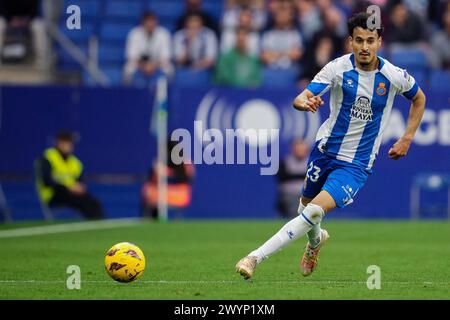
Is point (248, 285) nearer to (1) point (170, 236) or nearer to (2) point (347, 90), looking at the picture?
(2) point (347, 90)

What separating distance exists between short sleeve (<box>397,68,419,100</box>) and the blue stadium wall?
1103 centimetres

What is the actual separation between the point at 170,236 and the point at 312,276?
650cm

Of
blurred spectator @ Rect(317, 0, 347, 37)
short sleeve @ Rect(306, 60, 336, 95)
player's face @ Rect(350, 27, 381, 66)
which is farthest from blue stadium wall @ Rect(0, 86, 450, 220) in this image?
player's face @ Rect(350, 27, 381, 66)

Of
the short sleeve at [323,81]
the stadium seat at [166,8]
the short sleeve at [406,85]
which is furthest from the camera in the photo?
the stadium seat at [166,8]

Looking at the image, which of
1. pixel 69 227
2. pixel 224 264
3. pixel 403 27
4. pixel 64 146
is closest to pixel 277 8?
pixel 403 27

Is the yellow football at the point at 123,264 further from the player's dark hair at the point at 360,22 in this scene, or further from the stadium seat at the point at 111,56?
the stadium seat at the point at 111,56

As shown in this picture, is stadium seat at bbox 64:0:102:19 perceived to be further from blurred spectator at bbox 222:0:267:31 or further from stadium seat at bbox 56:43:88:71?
blurred spectator at bbox 222:0:267:31

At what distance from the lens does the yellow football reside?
31.3ft

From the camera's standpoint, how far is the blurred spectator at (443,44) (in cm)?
2284

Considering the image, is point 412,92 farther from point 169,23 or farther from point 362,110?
point 169,23

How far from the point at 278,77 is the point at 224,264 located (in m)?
11.0

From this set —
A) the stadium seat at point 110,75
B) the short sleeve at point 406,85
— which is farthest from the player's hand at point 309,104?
the stadium seat at point 110,75

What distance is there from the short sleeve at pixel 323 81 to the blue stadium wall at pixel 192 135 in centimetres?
1123

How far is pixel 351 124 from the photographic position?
9938 millimetres
